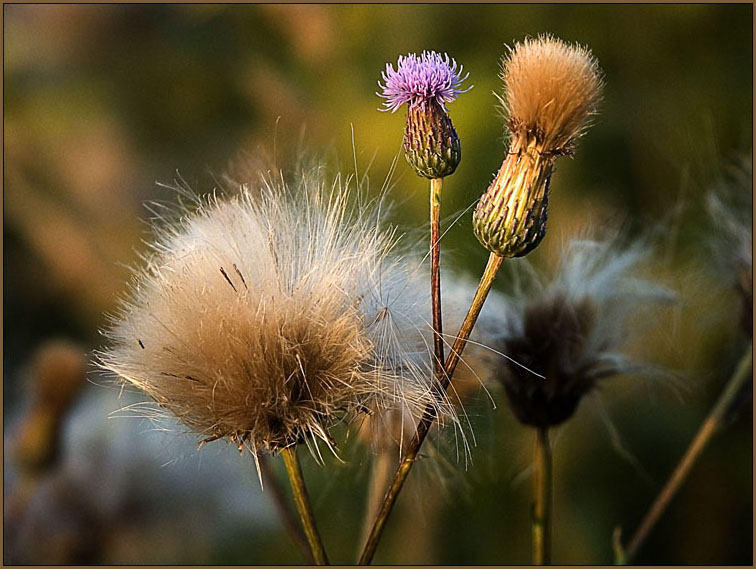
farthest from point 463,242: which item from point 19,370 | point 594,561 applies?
point 19,370

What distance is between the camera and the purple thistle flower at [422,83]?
0.41 m

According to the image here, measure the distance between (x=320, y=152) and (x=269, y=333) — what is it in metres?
0.47

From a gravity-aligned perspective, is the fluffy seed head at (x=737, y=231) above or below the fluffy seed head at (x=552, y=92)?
below

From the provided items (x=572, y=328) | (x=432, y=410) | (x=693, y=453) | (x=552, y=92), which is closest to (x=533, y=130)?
(x=552, y=92)

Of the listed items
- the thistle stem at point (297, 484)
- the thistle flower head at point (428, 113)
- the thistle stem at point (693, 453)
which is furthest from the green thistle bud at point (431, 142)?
the thistle stem at point (693, 453)

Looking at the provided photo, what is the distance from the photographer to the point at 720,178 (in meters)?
0.92

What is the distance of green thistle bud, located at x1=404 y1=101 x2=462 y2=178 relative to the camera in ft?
1.35

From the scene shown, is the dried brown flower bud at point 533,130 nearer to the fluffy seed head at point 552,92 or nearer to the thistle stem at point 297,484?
the fluffy seed head at point 552,92

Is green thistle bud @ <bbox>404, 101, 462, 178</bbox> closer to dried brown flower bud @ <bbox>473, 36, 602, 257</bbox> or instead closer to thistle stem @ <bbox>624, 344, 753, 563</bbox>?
dried brown flower bud @ <bbox>473, 36, 602, 257</bbox>

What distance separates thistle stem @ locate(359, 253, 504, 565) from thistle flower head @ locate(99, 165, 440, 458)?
0.02 m

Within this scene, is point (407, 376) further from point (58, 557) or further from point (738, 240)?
point (58, 557)

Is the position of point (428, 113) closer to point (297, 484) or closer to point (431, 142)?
point (431, 142)

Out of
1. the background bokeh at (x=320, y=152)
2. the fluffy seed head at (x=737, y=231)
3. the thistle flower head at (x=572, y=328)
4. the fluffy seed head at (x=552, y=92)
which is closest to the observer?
the fluffy seed head at (x=552, y=92)

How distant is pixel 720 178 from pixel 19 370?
1.00 meters
